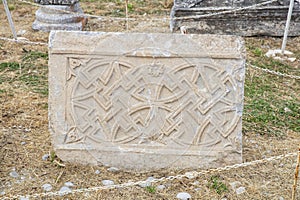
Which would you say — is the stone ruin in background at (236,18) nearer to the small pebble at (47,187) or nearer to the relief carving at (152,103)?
the relief carving at (152,103)

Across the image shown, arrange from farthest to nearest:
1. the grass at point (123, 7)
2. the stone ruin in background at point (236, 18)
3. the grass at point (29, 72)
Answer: the grass at point (123, 7) → the stone ruin in background at point (236, 18) → the grass at point (29, 72)

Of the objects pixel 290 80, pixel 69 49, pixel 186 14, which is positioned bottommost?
pixel 290 80

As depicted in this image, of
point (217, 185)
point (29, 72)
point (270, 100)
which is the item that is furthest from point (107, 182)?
point (29, 72)

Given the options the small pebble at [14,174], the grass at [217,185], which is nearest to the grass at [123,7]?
the small pebble at [14,174]

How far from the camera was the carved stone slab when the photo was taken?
3.34 metres

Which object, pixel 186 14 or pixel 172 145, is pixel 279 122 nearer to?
pixel 172 145

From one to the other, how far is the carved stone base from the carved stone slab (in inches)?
140

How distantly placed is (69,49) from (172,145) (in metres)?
1.00

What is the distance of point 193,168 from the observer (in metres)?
3.50

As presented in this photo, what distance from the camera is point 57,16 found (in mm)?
6832

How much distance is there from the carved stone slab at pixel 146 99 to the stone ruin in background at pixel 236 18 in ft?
11.6

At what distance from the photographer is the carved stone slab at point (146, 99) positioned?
3.34 meters

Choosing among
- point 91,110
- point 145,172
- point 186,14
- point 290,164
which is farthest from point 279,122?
point 186,14

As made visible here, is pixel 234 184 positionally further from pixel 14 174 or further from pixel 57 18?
pixel 57 18
